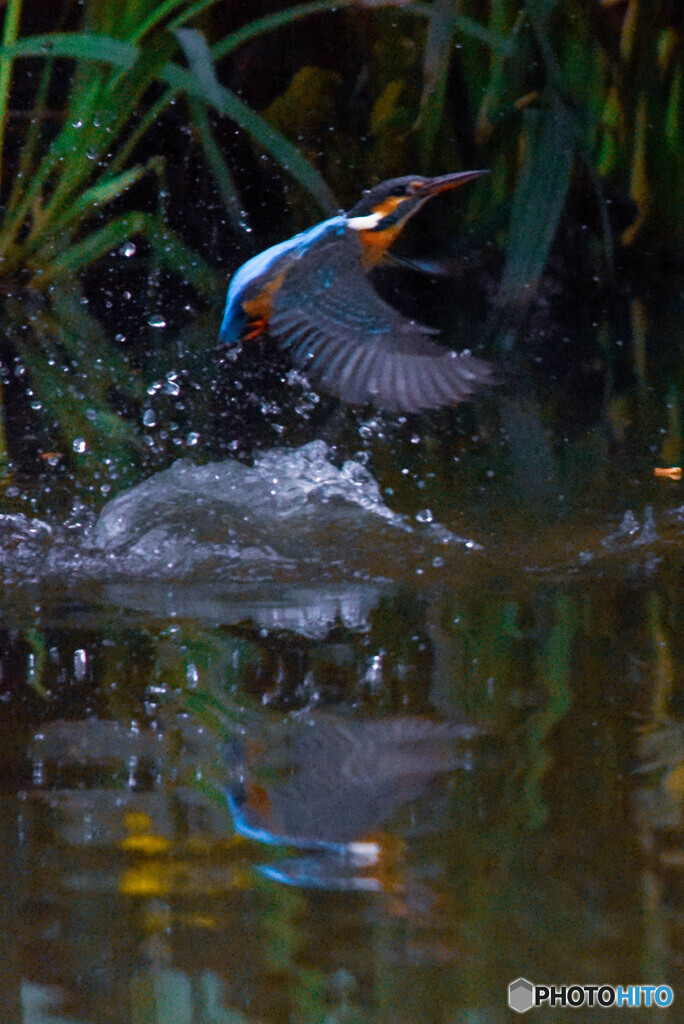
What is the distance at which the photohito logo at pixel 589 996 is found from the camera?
1.01 meters

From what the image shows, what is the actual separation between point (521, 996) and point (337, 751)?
18.3 inches

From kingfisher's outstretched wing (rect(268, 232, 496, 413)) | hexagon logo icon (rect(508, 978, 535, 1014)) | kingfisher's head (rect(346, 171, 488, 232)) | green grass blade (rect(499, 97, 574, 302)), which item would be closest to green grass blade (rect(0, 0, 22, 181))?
green grass blade (rect(499, 97, 574, 302))

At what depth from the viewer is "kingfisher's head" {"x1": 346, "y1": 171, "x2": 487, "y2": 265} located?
8.04ft

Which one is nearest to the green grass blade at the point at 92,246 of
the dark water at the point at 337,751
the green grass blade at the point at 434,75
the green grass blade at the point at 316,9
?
the green grass blade at the point at 316,9

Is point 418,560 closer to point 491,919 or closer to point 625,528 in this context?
point 625,528

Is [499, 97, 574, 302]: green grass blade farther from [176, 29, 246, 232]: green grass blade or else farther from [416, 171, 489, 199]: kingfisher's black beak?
[416, 171, 489, 199]: kingfisher's black beak

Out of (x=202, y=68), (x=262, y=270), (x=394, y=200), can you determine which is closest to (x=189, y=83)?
(x=202, y=68)

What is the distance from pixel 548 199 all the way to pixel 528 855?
10.6 ft

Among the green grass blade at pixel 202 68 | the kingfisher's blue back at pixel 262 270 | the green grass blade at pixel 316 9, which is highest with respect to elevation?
the green grass blade at pixel 316 9

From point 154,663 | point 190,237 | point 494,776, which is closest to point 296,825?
point 494,776

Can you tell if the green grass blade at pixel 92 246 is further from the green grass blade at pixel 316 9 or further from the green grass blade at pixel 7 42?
the green grass blade at pixel 316 9

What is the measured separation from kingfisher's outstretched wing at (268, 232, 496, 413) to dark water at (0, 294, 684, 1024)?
0.24 meters

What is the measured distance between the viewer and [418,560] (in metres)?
2.14

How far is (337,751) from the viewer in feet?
4.77
